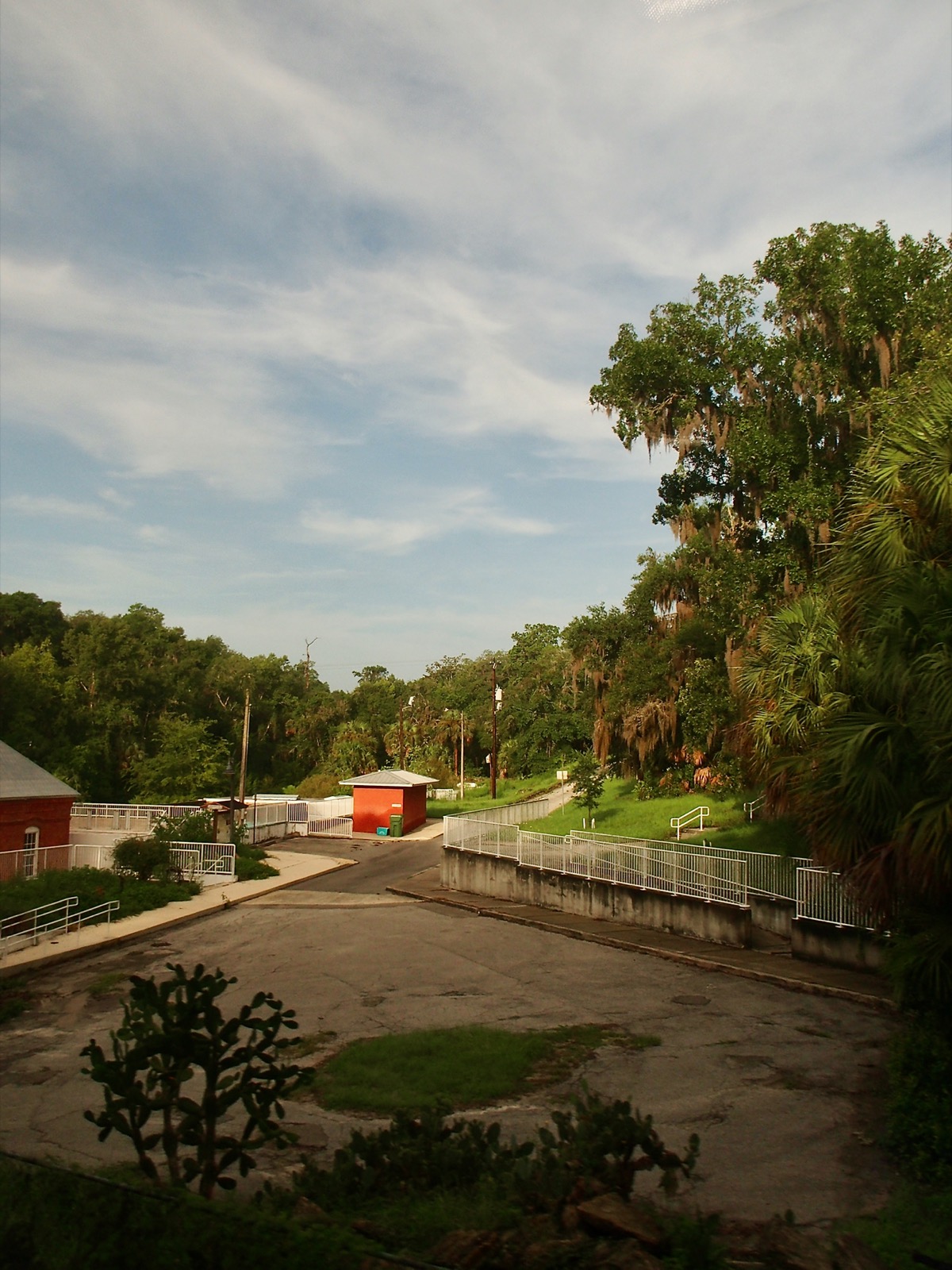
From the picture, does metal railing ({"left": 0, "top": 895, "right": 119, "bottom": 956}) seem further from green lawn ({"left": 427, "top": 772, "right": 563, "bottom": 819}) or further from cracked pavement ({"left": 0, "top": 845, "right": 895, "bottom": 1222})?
green lawn ({"left": 427, "top": 772, "right": 563, "bottom": 819})

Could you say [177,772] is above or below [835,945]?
above

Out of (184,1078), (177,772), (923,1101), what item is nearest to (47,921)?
(184,1078)

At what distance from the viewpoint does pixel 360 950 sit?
18.5 m

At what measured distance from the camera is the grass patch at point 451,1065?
32.1 feet

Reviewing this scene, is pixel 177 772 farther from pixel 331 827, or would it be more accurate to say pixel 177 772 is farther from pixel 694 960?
pixel 694 960

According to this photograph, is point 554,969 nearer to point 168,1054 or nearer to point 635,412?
point 168,1054

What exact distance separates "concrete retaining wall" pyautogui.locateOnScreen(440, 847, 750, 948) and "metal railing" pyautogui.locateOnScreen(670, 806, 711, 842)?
5.53 m

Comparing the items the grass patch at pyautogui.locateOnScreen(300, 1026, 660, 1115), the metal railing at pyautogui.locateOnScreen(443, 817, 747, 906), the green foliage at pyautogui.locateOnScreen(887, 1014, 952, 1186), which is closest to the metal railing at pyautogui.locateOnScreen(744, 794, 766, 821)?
the metal railing at pyautogui.locateOnScreen(443, 817, 747, 906)

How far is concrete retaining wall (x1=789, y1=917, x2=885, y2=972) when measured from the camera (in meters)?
15.0

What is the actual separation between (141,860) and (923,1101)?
74.0 feet

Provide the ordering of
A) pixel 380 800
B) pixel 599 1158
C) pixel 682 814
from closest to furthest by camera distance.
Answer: pixel 599 1158 < pixel 682 814 < pixel 380 800

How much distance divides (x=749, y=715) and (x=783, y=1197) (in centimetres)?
844

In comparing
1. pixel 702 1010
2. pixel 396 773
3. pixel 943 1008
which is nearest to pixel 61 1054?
pixel 702 1010

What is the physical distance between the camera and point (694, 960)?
1659cm
